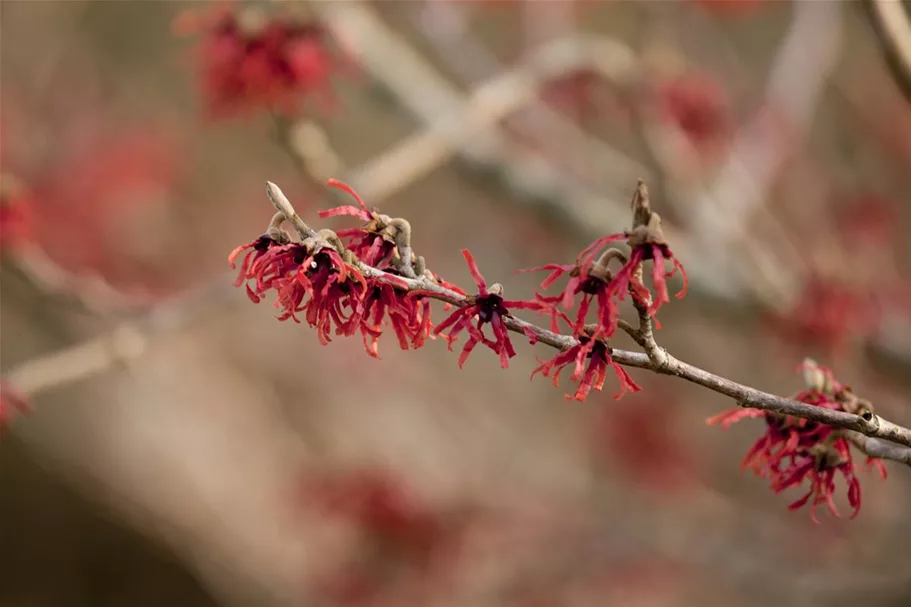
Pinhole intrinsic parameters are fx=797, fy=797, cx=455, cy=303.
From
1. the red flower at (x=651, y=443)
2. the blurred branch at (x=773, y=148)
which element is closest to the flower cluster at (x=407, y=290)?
the blurred branch at (x=773, y=148)

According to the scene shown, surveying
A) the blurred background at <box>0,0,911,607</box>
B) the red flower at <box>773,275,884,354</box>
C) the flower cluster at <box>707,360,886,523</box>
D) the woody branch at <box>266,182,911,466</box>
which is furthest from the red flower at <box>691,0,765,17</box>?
the woody branch at <box>266,182,911,466</box>

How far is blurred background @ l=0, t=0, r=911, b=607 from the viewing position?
7.88 ft

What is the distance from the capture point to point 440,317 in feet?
15.0

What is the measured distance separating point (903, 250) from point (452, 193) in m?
2.56

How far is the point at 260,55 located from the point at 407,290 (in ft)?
3.61

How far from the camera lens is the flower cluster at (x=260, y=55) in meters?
1.68

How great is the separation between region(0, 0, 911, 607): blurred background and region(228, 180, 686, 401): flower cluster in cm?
110

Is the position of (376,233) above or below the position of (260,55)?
below

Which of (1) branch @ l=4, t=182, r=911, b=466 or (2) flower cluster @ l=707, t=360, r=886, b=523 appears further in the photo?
(2) flower cluster @ l=707, t=360, r=886, b=523

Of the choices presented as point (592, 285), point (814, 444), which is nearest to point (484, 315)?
point (592, 285)

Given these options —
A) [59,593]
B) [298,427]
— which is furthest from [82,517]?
[298,427]

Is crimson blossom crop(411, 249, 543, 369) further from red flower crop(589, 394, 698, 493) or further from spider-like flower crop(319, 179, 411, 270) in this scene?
red flower crop(589, 394, 698, 493)

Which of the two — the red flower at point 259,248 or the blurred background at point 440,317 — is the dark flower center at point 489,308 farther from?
the blurred background at point 440,317

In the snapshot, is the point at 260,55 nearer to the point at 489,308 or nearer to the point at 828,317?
the point at 489,308
